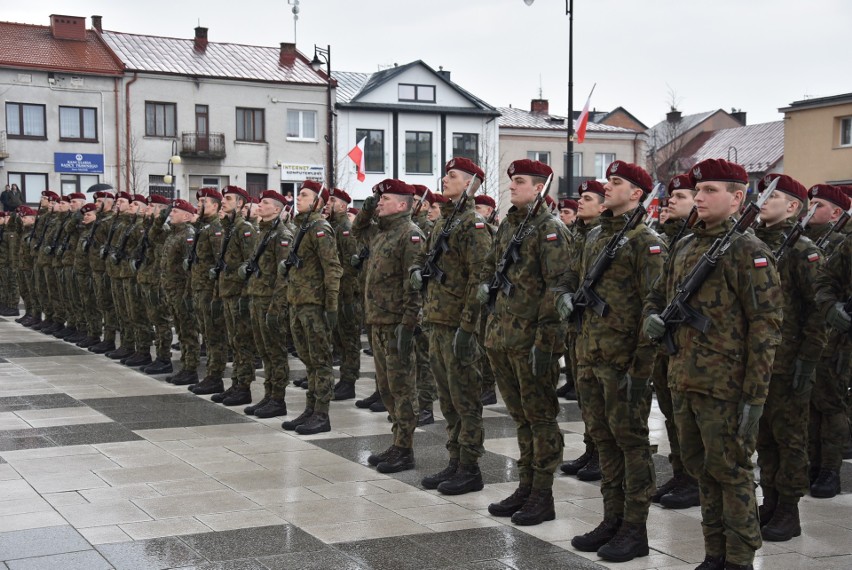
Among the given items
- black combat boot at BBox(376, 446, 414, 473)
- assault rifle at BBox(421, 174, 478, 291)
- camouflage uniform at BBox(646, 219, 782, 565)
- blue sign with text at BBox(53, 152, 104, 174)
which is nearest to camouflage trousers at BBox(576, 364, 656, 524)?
camouflage uniform at BBox(646, 219, 782, 565)

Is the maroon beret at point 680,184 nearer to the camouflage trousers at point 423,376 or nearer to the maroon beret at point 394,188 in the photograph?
the maroon beret at point 394,188

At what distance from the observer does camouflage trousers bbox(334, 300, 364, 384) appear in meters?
13.0

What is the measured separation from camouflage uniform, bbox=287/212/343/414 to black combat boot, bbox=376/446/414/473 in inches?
70.3

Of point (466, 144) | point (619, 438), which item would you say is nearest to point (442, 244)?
point (619, 438)

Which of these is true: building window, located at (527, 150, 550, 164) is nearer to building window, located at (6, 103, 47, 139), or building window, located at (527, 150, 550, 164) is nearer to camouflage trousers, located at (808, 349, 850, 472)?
building window, located at (6, 103, 47, 139)

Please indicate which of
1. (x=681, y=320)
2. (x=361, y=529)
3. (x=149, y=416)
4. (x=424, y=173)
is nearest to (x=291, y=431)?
(x=149, y=416)

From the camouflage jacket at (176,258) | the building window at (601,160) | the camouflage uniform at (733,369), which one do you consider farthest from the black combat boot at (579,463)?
the building window at (601,160)

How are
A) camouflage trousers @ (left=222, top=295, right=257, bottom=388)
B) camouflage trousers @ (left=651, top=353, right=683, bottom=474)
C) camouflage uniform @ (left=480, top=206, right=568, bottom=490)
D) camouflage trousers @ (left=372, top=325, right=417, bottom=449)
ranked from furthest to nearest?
camouflage trousers @ (left=222, top=295, right=257, bottom=388) → camouflage trousers @ (left=372, top=325, right=417, bottom=449) → camouflage trousers @ (left=651, top=353, right=683, bottom=474) → camouflage uniform @ (left=480, top=206, right=568, bottom=490)

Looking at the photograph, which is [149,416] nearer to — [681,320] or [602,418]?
[602,418]

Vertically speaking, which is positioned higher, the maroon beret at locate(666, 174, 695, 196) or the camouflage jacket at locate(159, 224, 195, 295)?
the maroon beret at locate(666, 174, 695, 196)

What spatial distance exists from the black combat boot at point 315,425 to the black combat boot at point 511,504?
3347 mm

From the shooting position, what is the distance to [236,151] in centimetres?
4484

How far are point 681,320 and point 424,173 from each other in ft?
150

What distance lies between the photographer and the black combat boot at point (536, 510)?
7031 mm
